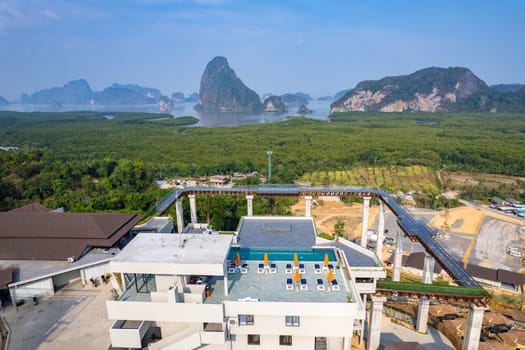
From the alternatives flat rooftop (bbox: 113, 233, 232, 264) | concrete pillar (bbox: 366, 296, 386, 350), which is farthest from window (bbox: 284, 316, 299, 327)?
concrete pillar (bbox: 366, 296, 386, 350)

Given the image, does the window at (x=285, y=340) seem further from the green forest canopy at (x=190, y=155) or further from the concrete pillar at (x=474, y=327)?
the green forest canopy at (x=190, y=155)


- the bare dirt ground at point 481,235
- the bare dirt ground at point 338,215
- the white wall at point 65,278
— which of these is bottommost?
the bare dirt ground at point 481,235

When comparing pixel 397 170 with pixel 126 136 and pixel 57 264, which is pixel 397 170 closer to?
pixel 57 264

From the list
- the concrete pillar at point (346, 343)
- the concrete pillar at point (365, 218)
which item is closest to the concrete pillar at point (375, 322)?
the concrete pillar at point (346, 343)

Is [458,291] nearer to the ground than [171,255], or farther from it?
nearer to the ground

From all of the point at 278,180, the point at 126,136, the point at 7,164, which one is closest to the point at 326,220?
the point at 278,180

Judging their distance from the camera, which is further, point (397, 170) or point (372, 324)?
point (397, 170)
